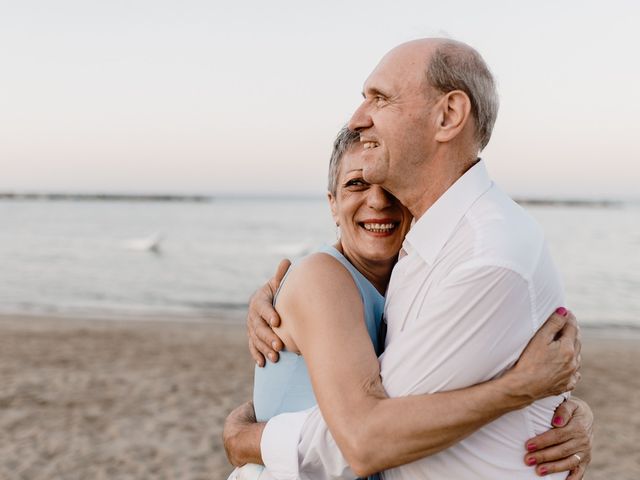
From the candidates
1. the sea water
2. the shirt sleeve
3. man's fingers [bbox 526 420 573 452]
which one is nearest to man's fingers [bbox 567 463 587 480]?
man's fingers [bbox 526 420 573 452]

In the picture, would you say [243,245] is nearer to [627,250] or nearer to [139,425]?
[627,250]

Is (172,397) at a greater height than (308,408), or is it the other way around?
(308,408)

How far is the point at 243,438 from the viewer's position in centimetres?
225

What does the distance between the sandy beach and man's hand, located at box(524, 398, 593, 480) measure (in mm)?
4561

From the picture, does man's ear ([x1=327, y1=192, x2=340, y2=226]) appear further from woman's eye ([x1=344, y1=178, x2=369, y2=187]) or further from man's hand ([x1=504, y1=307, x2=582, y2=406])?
man's hand ([x1=504, y1=307, x2=582, y2=406])

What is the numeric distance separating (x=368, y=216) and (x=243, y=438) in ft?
2.99

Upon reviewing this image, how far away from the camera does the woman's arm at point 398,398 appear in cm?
166

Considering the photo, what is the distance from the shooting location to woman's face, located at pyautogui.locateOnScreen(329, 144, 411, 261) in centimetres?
232

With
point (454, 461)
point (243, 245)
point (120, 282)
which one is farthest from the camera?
point (243, 245)

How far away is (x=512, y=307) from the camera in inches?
66.1

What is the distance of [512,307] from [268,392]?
3.12 ft

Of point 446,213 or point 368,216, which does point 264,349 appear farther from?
point 446,213

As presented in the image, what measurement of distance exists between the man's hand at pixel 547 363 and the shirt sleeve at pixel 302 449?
1.85 ft

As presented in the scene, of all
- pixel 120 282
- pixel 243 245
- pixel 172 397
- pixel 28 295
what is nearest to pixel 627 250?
pixel 243 245
